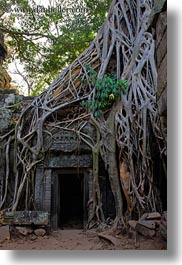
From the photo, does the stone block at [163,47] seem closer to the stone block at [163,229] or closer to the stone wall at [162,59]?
the stone wall at [162,59]

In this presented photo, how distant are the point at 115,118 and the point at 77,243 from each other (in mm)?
1669

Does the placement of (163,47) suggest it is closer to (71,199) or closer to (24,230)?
(24,230)

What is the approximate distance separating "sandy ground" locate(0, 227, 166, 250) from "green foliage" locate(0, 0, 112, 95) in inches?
86.1

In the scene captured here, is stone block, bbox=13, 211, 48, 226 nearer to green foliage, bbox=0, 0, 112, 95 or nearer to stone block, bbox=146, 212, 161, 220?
stone block, bbox=146, 212, 161, 220

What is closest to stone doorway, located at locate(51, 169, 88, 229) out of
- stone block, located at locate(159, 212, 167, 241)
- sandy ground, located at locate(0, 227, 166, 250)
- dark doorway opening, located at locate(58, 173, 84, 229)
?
dark doorway opening, located at locate(58, 173, 84, 229)

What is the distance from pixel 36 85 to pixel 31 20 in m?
1.91

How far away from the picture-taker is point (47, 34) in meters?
4.14

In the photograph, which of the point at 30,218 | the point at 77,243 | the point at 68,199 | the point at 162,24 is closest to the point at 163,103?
the point at 162,24

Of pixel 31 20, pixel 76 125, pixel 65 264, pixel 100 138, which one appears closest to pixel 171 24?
pixel 31 20

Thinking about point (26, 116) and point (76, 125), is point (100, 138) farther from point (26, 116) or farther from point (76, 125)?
point (26, 116)

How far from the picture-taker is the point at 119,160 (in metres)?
4.34

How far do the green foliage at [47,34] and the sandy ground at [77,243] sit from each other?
2186 millimetres

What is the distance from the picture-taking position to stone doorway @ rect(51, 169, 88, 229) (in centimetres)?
478

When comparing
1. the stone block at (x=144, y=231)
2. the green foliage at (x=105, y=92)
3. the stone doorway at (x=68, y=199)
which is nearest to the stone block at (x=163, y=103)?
the stone block at (x=144, y=231)
